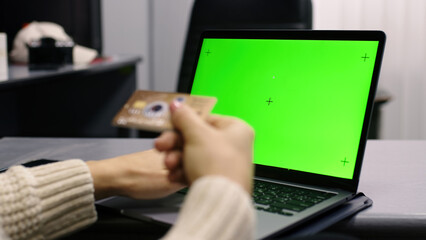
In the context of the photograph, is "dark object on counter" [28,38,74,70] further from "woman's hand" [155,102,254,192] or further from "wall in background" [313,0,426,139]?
"wall in background" [313,0,426,139]

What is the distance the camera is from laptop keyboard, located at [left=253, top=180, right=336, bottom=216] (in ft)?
1.94

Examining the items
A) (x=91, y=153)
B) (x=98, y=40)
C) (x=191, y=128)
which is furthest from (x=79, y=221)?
(x=98, y=40)

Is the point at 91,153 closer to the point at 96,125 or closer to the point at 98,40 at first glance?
the point at 96,125

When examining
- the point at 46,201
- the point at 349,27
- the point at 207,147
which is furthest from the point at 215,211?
the point at 349,27

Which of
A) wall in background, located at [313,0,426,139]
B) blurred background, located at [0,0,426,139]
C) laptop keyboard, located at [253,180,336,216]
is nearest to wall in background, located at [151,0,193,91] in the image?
blurred background, located at [0,0,426,139]

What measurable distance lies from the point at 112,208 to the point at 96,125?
1.60 metres

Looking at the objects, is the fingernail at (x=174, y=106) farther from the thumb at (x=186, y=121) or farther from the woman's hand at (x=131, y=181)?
the woman's hand at (x=131, y=181)

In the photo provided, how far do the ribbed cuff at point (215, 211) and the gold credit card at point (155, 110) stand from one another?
73 millimetres

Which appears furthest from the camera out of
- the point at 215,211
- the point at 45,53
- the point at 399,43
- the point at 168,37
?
the point at 168,37

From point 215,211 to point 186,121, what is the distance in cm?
8

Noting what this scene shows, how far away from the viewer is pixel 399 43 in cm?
267

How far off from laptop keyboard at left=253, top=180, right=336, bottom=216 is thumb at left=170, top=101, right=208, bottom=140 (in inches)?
7.7

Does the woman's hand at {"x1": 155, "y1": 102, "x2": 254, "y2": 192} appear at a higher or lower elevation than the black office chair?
lower

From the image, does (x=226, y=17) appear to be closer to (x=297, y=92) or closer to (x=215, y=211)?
(x=297, y=92)
